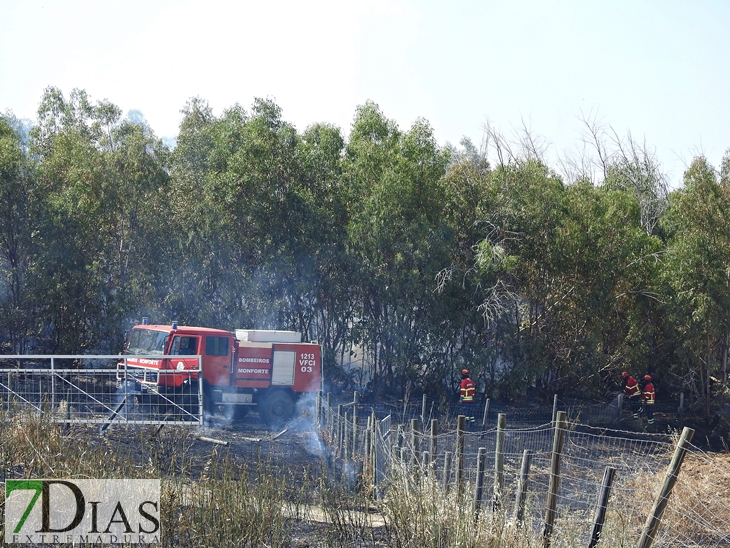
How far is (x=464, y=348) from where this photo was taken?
24.2 m

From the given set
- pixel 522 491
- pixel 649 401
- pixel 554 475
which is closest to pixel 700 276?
pixel 649 401

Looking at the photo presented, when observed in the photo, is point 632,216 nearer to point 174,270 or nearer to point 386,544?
point 174,270

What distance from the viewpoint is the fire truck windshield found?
17.7 m

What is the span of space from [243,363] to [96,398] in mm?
3661

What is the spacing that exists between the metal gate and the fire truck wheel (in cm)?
227

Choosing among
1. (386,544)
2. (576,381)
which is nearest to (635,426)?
(576,381)

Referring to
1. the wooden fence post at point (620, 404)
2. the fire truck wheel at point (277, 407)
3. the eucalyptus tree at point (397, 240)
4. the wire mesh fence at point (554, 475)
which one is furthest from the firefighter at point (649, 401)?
the fire truck wheel at point (277, 407)

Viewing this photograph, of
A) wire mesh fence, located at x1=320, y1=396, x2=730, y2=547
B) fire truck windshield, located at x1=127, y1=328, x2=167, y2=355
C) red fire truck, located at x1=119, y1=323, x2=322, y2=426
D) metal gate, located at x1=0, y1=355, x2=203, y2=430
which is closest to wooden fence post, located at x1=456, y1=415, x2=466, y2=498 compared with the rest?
wire mesh fence, located at x1=320, y1=396, x2=730, y2=547

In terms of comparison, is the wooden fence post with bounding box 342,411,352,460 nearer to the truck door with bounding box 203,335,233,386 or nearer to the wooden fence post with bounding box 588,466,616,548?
the truck door with bounding box 203,335,233,386

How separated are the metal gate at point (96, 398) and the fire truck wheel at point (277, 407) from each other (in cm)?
227

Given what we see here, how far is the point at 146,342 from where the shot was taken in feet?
59.3

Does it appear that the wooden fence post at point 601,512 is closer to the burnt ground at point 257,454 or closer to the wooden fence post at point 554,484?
the wooden fence post at point 554,484

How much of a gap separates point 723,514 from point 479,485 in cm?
549

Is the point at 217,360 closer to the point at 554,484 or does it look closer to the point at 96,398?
the point at 96,398
